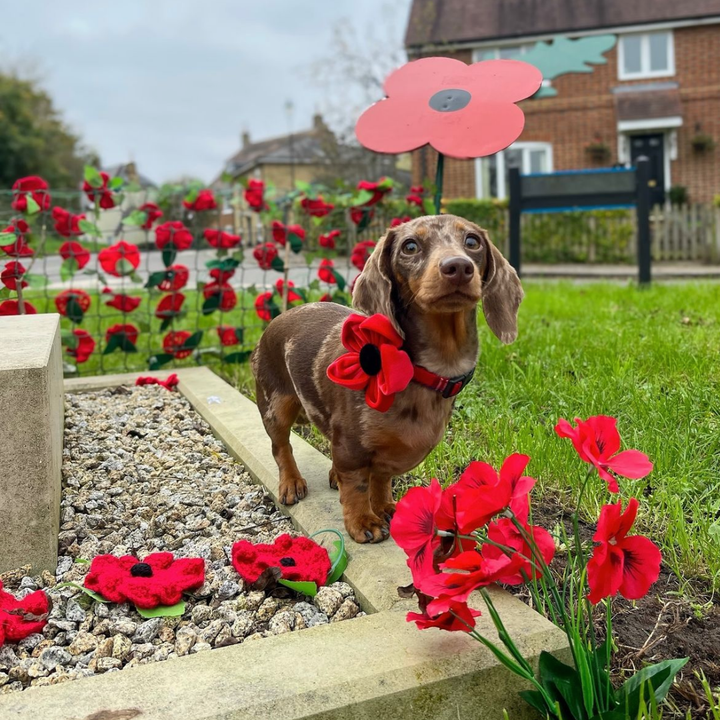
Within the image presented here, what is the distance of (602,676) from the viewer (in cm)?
155

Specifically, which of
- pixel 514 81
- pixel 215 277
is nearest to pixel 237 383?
pixel 215 277

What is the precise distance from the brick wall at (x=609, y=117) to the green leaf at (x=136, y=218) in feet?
48.0

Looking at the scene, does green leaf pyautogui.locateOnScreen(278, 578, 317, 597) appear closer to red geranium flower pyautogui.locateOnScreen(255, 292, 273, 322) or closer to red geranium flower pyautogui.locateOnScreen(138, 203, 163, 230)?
red geranium flower pyautogui.locateOnScreen(255, 292, 273, 322)

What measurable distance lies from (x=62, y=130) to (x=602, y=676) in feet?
149

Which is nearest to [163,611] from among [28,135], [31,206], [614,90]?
[31,206]

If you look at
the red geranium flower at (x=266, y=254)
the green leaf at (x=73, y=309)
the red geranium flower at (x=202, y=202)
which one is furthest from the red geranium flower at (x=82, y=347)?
the red geranium flower at (x=266, y=254)

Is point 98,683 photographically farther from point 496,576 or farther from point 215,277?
point 215,277

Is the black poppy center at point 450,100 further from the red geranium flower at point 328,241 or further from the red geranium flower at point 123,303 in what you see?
the red geranium flower at point 123,303

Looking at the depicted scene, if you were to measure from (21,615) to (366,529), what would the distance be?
3.21 ft

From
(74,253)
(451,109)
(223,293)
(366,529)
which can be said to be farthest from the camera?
(223,293)

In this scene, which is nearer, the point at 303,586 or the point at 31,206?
the point at 303,586

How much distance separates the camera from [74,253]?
5.09m

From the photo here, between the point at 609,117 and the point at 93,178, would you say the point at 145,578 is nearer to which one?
the point at 93,178

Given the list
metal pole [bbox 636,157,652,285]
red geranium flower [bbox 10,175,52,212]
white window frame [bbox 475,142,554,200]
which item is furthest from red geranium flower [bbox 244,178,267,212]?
white window frame [bbox 475,142,554,200]
